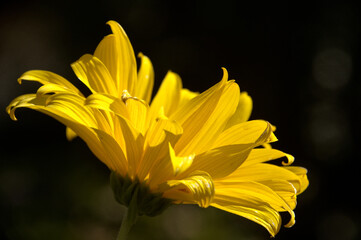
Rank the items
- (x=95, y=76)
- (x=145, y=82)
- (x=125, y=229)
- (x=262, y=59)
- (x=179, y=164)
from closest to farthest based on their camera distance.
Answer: (x=179, y=164), (x=125, y=229), (x=95, y=76), (x=145, y=82), (x=262, y=59)

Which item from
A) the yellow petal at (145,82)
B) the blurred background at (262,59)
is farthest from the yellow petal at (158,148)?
the blurred background at (262,59)

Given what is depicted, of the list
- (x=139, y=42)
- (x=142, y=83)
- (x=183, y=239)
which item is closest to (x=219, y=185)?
(x=142, y=83)

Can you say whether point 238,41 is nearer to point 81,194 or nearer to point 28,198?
point 81,194

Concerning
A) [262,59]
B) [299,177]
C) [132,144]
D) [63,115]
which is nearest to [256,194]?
[299,177]

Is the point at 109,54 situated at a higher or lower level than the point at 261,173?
higher

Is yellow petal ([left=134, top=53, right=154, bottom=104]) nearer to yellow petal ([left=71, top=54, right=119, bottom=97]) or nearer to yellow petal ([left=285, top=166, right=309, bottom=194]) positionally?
yellow petal ([left=71, top=54, right=119, bottom=97])

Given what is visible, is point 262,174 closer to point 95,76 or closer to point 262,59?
point 95,76

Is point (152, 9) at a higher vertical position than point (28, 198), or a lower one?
higher
